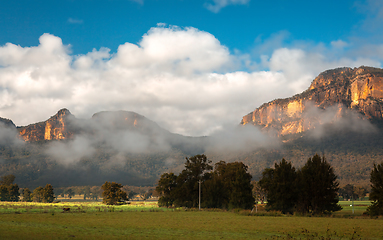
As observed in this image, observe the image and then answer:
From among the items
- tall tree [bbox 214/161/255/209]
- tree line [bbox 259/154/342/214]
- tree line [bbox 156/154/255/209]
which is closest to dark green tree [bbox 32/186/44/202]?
tree line [bbox 156/154/255/209]

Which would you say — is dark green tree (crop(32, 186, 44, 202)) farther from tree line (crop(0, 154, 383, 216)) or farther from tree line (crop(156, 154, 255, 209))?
tree line (crop(156, 154, 255, 209))

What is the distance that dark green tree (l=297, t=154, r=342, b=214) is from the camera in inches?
2168

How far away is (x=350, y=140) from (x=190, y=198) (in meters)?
150

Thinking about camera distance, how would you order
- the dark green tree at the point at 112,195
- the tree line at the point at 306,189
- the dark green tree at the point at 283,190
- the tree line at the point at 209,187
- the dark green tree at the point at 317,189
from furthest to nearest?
the dark green tree at the point at 112,195
the tree line at the point at 209,187
the dark green tree at the point at 283,190
the tree line at the point at 306,189
the dark green tree at the point at 317,189

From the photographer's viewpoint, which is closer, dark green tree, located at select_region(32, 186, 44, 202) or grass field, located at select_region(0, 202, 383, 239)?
grass field, located at select_region(0, 202, 383, 239)

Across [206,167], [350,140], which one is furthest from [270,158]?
[206,167]

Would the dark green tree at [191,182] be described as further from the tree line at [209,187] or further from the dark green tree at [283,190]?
the dark green tree at [283,190]

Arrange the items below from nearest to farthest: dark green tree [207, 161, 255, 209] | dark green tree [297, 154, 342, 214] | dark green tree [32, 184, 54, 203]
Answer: dark green tree [297, 154, 342, 214] < dark green tree [207, 161, 255, 209] < dark green tree [32, 184, 54, 203]

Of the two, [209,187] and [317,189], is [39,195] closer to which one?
[209,187]

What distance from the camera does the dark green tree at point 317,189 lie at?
55062 millimetres

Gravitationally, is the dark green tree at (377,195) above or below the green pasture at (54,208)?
above

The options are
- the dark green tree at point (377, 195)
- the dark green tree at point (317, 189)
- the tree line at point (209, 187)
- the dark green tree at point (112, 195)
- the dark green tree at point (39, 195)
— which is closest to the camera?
the dark green tree at point (377, 195)

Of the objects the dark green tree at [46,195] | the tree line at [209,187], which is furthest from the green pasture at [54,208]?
the dark green tree at [46,195]

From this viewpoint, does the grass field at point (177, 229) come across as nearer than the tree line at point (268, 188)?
Yes
